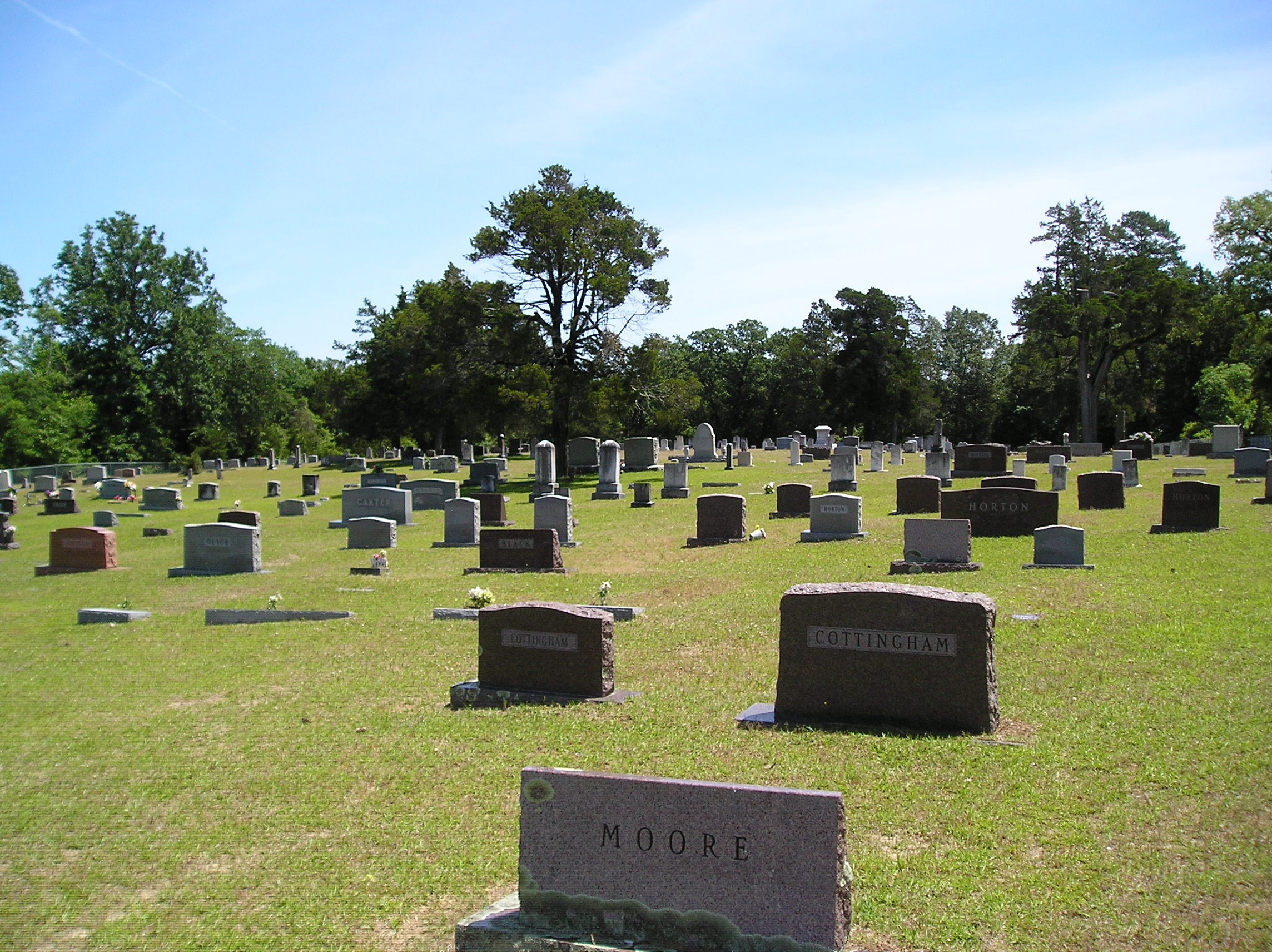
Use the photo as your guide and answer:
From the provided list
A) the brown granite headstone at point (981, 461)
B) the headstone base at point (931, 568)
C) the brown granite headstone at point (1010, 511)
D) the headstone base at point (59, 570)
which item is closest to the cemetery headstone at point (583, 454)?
the brown granite headstone at point (981, 461)

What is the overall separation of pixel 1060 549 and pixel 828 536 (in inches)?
231

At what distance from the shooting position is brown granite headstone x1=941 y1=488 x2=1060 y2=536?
59.6 feet

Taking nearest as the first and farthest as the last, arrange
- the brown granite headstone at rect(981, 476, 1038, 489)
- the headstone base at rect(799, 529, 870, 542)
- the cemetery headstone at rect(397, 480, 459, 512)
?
1. the headstone base at rect(799, 529, 870, 542)
2. the brown granite headstone at rect(981, 476, 1038, 489)
3. the cemetery headstone at rect(397, 480, 459, 512)

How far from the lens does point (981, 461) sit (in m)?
34.3

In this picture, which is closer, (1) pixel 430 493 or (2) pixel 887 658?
(2) pixel 887 658

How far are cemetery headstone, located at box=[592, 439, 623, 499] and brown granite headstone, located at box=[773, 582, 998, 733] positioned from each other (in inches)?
979

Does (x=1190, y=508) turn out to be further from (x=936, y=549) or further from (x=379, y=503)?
(x=379, y=503)

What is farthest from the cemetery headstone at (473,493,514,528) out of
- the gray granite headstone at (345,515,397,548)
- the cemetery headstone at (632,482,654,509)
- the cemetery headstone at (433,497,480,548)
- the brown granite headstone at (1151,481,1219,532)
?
the brown granite headstone at (1151,481,1219,532)

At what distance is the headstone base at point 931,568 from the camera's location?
48.7ft

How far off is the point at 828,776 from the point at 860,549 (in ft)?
39.5

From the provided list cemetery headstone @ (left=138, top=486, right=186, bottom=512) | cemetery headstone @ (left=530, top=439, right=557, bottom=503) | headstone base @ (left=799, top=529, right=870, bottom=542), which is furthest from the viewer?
cemetery headstone @ (left=138, top=486, right=186, bottom=512)

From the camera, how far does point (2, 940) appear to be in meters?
5.41

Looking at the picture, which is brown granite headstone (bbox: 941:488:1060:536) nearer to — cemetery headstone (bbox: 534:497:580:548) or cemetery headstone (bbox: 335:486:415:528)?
cemetery headstone (bbox: 534:497:580:548)

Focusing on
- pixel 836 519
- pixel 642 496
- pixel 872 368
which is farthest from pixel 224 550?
pixel 872 368
